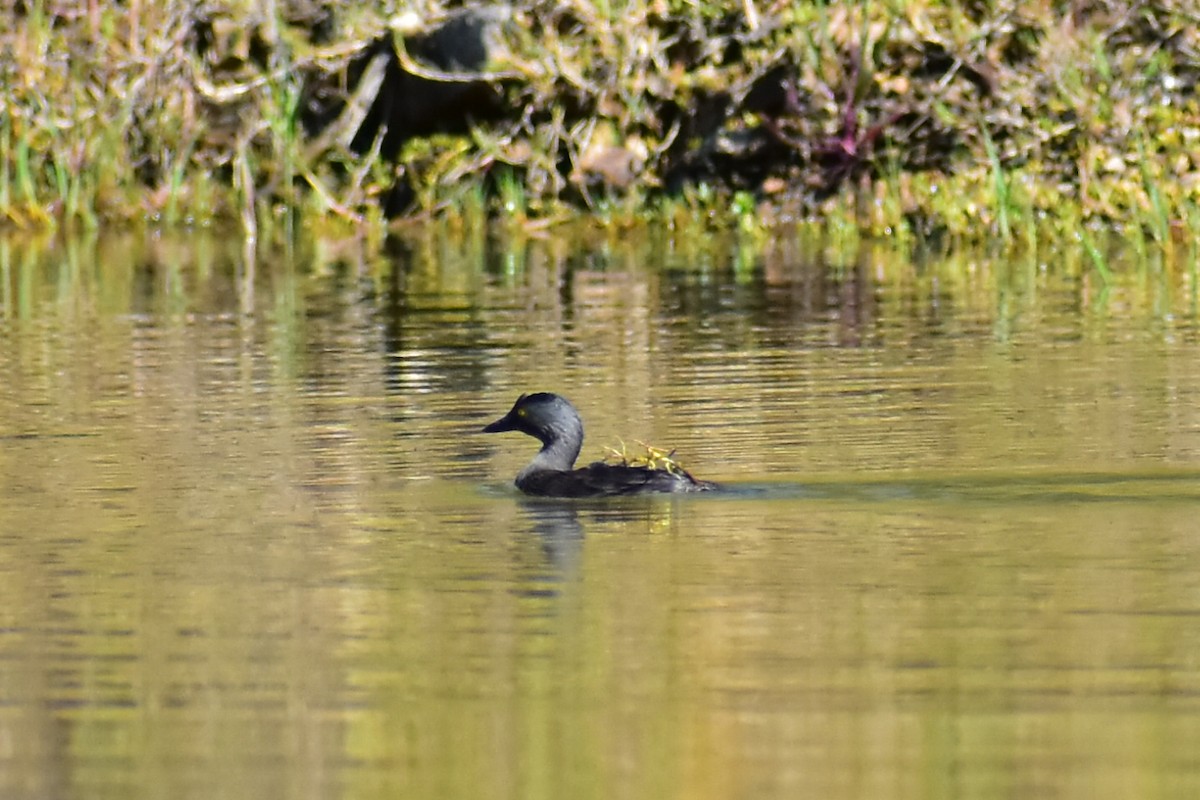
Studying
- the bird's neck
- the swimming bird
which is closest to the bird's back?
the swimming bird

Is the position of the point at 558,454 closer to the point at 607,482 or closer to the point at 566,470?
the point at 566,470

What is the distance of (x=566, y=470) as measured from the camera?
10508 millimetres

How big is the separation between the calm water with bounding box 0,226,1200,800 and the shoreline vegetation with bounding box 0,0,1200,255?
737 centimetres

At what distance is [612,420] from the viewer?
472 inches

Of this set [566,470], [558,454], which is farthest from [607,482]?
[558,454]

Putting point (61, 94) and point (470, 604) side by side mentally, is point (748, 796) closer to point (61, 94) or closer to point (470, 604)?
point (470, 604)

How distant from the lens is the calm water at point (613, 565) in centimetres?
628

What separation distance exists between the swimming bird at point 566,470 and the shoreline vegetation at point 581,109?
12100mm

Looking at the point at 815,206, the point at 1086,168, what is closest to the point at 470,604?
the point at 1086,168

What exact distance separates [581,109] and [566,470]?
14.5 metres

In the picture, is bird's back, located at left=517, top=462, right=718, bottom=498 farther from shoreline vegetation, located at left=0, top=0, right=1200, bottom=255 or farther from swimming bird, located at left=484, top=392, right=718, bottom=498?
shoreline vegetation, located at left=0, top=0, right=1200, bottom=255

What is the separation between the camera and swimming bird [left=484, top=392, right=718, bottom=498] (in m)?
9.79

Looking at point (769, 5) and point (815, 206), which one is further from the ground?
point (769, 5)

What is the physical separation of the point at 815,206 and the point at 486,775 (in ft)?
61.2
